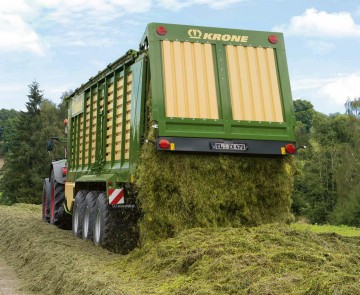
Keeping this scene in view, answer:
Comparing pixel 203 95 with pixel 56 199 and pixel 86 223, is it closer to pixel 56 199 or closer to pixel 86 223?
pixel 86 223

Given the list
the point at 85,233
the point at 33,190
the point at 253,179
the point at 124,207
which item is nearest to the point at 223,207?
the point at 253,179

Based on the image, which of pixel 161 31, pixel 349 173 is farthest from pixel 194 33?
pixel 349 173

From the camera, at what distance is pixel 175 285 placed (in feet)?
20.4

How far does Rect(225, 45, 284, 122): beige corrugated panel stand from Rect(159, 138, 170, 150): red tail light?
123cm

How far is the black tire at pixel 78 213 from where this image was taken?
1228 cm

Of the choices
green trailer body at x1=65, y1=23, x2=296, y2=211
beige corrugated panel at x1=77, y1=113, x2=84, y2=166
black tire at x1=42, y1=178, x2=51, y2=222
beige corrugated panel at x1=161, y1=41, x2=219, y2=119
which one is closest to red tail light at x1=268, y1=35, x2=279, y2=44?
green trailer body at x1=65, y1=23, x2=296, y2=211

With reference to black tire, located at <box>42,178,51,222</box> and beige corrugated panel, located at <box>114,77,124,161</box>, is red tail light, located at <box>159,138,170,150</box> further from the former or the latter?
black tire, located at <box>42,178,51,222</box>

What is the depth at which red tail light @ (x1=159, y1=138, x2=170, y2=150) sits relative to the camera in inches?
345

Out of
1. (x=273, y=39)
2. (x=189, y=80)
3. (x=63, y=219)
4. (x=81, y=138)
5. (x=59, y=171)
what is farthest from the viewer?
(x=59, y=171)

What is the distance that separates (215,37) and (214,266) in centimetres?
447

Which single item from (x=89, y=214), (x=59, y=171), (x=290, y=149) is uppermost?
(x=59, y=171)

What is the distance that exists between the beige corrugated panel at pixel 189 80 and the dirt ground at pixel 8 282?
3.24 m

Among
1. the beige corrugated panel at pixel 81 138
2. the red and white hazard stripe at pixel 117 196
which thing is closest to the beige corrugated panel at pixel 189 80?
the red and white hazard stripe at pixel 117 196

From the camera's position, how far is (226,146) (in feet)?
30.0
